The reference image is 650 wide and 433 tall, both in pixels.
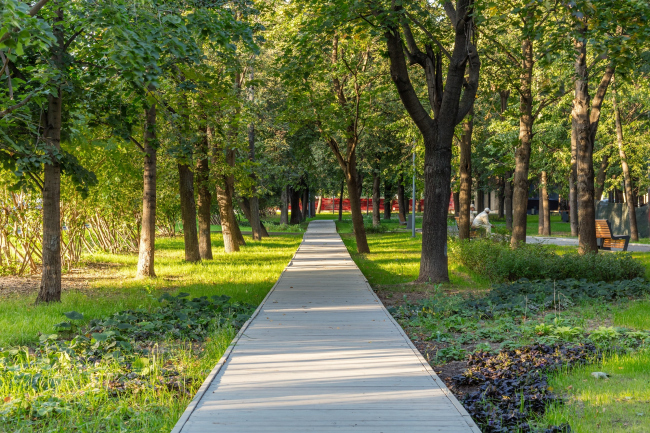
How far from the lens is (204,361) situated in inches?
256

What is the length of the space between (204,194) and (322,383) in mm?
15230

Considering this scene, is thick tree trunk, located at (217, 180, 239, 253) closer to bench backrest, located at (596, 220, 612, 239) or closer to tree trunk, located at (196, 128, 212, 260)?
tree trunk, located at (196, 128, 212, 260)

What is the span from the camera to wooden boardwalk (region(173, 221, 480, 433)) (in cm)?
427

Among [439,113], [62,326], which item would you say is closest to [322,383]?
[62,326]

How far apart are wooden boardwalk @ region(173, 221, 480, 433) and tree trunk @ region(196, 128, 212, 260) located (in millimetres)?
10245

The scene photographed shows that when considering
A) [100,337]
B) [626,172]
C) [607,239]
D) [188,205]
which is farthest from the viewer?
[626,172]

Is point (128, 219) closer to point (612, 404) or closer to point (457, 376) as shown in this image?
point (457, 376)

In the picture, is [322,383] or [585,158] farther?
[585,158]

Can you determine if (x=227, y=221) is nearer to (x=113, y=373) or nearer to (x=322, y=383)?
(x=113, y=373)

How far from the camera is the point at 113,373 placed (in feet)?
19.2

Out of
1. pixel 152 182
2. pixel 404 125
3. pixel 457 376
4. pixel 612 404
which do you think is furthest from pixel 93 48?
pixel 404 125

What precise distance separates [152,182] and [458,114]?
6851 mm

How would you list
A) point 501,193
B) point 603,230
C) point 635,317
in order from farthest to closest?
point 501,193
point 603,230
point 635,317

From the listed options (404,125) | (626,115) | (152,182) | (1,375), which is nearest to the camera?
(1,375)
